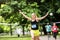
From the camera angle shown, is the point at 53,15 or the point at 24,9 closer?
the point at 24,9

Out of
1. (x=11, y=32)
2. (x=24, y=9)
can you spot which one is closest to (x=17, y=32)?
(x=11, y=32)

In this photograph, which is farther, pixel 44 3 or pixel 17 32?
pixel 44 3

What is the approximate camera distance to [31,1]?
28.8 m

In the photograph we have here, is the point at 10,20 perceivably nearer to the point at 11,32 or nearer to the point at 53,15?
the point at 11,32

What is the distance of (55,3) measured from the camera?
28203 mm

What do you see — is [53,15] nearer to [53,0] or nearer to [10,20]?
[53,0]

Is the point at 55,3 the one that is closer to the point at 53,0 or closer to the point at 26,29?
the point at 53,0

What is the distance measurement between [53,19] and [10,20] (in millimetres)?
4642

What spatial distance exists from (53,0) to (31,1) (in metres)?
2.28

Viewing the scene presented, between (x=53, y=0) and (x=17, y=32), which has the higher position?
(x=53, y=0)

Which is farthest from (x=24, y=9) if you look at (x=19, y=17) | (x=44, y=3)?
(x=44, y=3)

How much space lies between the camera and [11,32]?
1074 inches

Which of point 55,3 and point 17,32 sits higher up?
point 55,3

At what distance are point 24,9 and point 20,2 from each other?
3.51 ft
